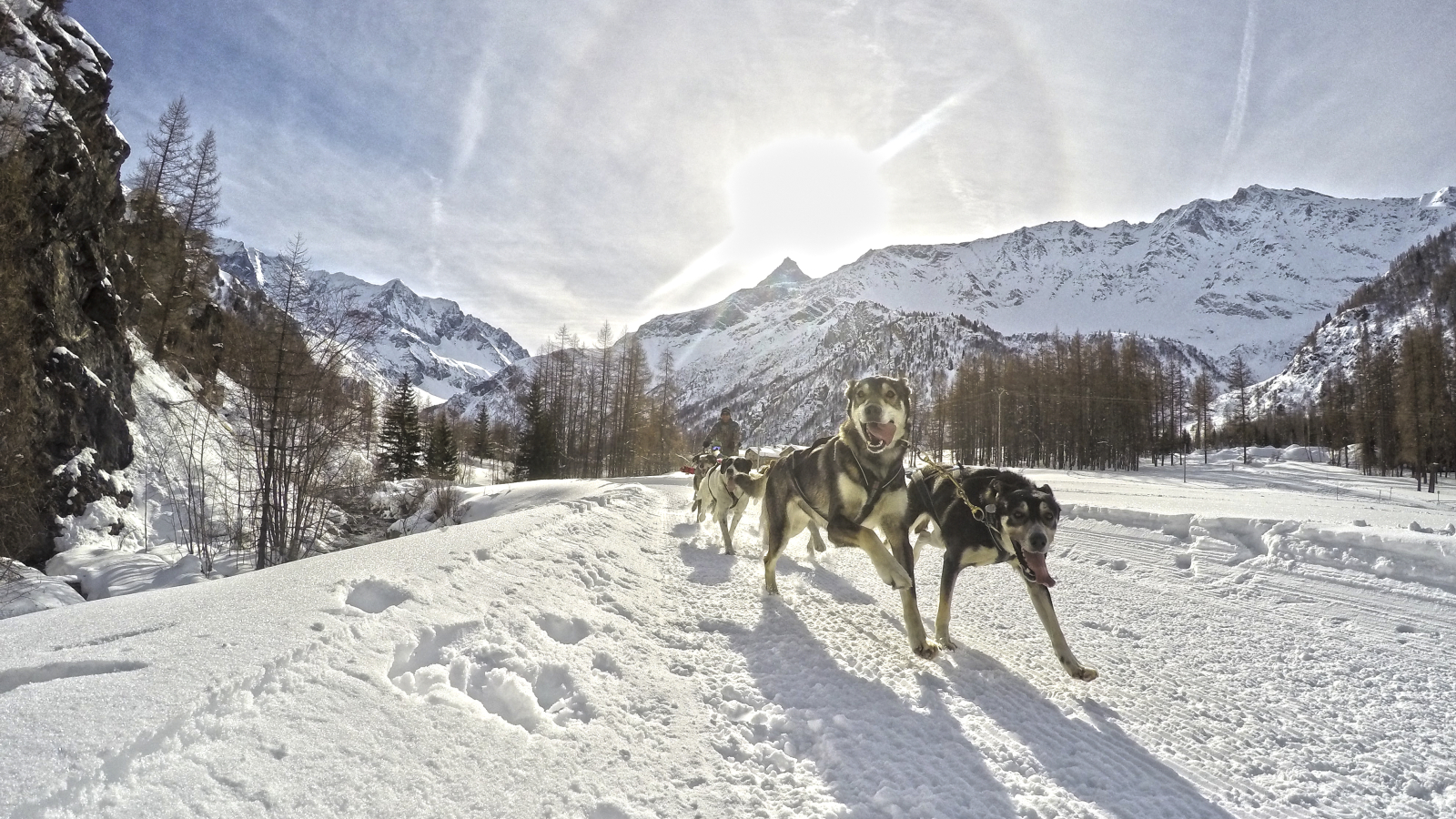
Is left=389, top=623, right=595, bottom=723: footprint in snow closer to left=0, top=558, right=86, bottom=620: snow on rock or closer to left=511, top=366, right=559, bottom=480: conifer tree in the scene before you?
left=0, top=558, right=86, bottom=620: snow on rock

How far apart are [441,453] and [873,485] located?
37.3 metres

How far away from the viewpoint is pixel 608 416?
42.9m

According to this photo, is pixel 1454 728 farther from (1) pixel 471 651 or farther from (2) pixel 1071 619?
(1) pixel 471 651

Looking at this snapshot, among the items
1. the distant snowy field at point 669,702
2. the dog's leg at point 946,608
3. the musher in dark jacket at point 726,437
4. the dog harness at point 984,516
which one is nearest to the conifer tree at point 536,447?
the musher in dark jacket at point 726,437

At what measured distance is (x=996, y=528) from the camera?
4371 mm

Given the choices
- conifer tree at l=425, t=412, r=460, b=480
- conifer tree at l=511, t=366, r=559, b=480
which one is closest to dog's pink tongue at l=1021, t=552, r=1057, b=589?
conifer tree at l=425, t=412, r=460, b=480

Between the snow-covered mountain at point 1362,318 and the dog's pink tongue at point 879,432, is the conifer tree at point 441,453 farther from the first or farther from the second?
the snow-covered mountain at point 1362,318

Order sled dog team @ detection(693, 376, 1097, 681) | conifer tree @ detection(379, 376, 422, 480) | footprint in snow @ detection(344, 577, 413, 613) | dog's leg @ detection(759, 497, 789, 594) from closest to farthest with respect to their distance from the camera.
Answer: footprint in snow @ detection(344, 577, 413, 613), sled dog team @ detection(693, 376, 1097, 681), dog's leg @ detection(759, 497, 789, 594), conifer tree @ detection(379, 376, 422, 480)

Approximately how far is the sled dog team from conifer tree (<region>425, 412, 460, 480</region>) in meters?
30.2

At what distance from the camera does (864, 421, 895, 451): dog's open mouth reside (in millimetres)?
4568

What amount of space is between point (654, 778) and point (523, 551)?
295cm

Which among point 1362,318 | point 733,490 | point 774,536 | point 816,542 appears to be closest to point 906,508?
point 774,536

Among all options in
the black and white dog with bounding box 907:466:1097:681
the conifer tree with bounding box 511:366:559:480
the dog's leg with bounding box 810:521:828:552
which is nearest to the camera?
the black and white dog with bounding box 907:466:1097:681

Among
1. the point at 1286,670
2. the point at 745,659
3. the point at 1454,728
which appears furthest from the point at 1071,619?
the point at 745,659
